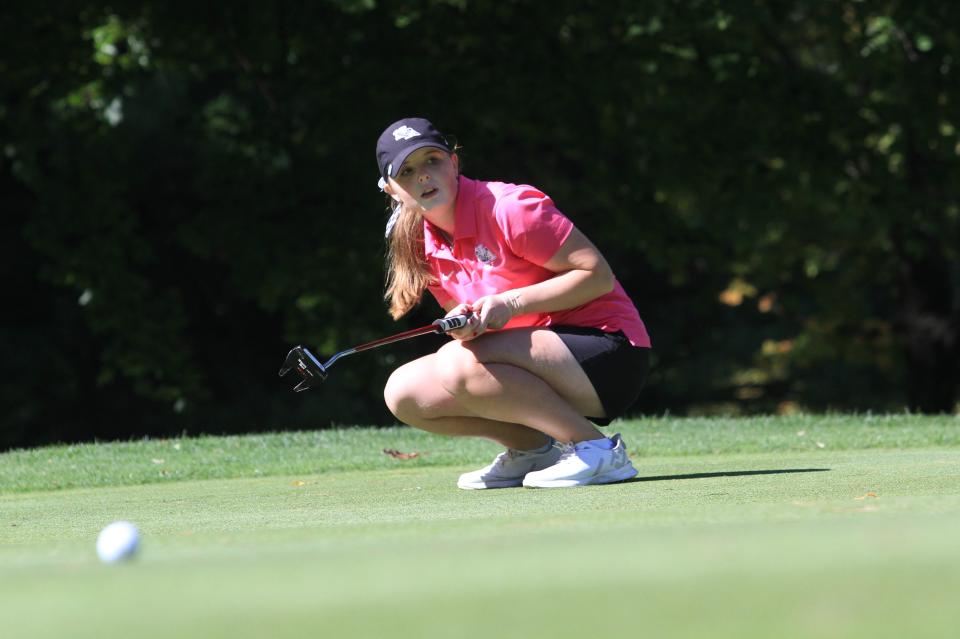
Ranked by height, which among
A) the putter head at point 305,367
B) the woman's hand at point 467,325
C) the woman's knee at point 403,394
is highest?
the woman's hand at point 467,325

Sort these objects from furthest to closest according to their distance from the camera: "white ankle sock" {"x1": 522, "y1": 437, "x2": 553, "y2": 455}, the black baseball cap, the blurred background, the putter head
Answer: the blurred background
"white ankle sock" {"x1": 522, "y1": 437, "x2": 553, "y2": 455}
the putter head
the black baseball cap

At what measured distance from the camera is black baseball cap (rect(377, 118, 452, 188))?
18.2ft

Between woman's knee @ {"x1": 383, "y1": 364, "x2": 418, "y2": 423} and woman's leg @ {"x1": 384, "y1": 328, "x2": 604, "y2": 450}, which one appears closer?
woman's leg @ {"x1": 384, "y1": 328, "x2": 604, "y2": 450}

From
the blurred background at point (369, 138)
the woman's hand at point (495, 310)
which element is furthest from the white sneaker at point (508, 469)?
the blurred background at point (369, 138)

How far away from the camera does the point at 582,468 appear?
5.47 meters

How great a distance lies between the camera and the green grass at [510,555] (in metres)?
2.28

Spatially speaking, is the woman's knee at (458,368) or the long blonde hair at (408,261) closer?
the woman's knee at (458,368)

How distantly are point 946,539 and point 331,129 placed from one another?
1248cm

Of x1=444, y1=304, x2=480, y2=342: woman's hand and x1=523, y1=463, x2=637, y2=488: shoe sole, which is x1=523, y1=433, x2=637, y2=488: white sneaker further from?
x1=444, y1=304, x2=480, y2=342: woman's hand

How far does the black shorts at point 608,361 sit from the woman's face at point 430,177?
65cm

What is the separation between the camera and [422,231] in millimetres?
5855

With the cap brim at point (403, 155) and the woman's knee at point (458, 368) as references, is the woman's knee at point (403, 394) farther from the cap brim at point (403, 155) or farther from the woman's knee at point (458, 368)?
the cap brim at point (403, 155)

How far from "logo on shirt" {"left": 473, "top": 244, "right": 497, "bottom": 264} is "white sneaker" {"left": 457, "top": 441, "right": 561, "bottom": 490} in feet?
2.55

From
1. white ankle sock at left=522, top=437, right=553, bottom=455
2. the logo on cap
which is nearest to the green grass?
white ankle sock at left=522, top=437, right=553, bottom=455
